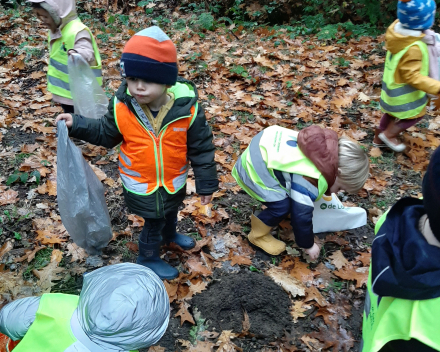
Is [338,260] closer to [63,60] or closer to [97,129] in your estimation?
[97,129]

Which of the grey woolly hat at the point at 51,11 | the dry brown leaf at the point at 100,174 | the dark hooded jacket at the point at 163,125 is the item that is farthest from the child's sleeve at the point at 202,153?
the grey woolly hat at the point at 51,11

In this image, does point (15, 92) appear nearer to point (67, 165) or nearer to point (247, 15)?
point (67, 165)

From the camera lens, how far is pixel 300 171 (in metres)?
2.58

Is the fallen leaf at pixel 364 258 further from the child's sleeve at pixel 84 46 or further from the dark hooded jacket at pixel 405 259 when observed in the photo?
the child's sleeve at pixel 84 46

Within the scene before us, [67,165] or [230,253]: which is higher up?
[67,165]

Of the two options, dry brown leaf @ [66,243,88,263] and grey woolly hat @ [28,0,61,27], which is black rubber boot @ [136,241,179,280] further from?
grey woolly hat @ [28,0,61,27]

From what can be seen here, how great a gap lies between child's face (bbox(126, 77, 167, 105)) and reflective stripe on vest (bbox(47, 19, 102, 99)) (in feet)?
6.36

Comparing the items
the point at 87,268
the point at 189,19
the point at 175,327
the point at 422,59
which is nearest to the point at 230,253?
the point at 175,327

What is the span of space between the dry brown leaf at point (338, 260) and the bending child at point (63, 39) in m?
2.89

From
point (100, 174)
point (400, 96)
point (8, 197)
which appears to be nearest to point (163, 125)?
point (100, 174)

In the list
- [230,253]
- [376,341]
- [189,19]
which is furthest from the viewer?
[189,19]

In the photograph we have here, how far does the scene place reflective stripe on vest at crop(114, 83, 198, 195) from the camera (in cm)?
227

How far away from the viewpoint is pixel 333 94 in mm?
5359

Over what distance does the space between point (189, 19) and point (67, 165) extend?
686 centimetres
